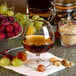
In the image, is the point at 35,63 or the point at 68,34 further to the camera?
the point at 68,34

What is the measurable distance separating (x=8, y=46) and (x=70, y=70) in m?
0.40

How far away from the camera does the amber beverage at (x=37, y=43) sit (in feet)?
3.45

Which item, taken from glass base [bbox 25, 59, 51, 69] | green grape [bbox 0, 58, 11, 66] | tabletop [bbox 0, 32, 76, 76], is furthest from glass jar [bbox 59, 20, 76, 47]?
green grape [bbox 0, 58, 11, 66]

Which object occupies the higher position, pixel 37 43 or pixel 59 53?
pixel 37 43

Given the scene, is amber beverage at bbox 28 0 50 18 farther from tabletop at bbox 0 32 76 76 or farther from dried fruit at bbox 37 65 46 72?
dried fruit at bbox 37 65 46 72

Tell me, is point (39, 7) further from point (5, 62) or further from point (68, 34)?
point (5, 62)

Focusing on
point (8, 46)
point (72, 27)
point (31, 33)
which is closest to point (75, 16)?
point (72, 27)

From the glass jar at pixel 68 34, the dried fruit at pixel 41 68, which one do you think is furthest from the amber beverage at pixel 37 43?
the glass jar at pixel 68 34

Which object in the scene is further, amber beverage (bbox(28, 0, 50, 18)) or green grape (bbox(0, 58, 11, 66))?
amber beverage (bbox(28, 0, 50, 18))

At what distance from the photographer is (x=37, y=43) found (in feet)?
3.44

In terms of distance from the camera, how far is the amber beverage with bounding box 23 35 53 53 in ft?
3.45

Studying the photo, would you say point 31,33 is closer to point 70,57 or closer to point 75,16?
point 70,57

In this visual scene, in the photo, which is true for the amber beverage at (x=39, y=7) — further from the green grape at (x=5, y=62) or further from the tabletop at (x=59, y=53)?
the green grape at (x=5, y=62)

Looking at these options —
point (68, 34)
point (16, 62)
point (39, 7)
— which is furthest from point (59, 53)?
point (39, 7)
